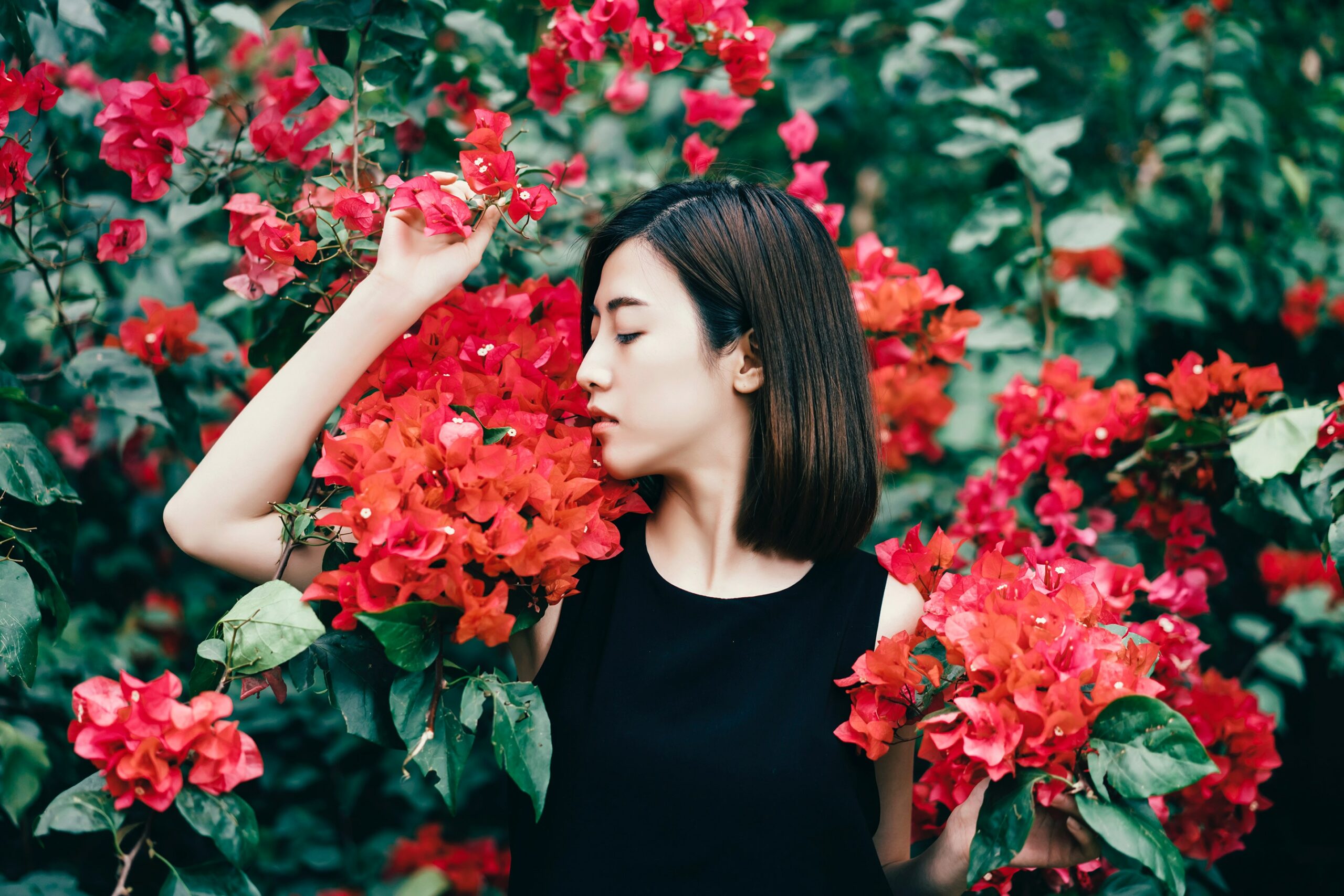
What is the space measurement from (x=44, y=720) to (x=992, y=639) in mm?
1375

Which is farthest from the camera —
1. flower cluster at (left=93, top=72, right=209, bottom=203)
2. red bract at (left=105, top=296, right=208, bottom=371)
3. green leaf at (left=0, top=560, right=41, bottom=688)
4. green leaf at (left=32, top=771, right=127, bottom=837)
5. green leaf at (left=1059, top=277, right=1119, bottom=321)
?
green leaf at (left=1059, top=277, right=1119, bottom=321)

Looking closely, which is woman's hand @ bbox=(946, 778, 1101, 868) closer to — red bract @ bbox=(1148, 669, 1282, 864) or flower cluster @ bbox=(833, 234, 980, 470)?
red bract @ bbox=(1148, 669, 1282, 864)

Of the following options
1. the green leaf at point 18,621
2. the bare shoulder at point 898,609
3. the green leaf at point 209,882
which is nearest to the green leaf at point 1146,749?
the bare shoulder at point 898,609

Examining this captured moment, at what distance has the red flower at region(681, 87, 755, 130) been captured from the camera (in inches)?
62.6

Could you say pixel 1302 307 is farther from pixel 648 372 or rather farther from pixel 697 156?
pixel 648 372

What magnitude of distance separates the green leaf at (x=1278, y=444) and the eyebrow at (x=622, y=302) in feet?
2.65

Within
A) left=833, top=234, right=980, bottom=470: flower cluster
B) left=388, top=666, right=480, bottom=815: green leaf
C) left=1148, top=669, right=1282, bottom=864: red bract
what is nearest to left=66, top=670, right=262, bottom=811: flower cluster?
left=388, top=666, right=480, bottom=815: green leaf

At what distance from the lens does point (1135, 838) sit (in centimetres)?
77

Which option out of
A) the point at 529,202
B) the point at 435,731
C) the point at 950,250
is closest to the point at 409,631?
the point at 435,731

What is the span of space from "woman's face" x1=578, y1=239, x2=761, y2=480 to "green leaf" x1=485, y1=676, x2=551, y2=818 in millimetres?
304

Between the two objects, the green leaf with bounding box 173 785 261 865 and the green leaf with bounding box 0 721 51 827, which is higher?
the green leaf with bounding box 173 785 261 865

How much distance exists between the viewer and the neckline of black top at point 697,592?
113 cm

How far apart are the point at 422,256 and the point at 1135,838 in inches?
34.5

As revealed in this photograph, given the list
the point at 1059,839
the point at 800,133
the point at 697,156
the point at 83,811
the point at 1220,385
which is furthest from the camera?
the point at 800,133
